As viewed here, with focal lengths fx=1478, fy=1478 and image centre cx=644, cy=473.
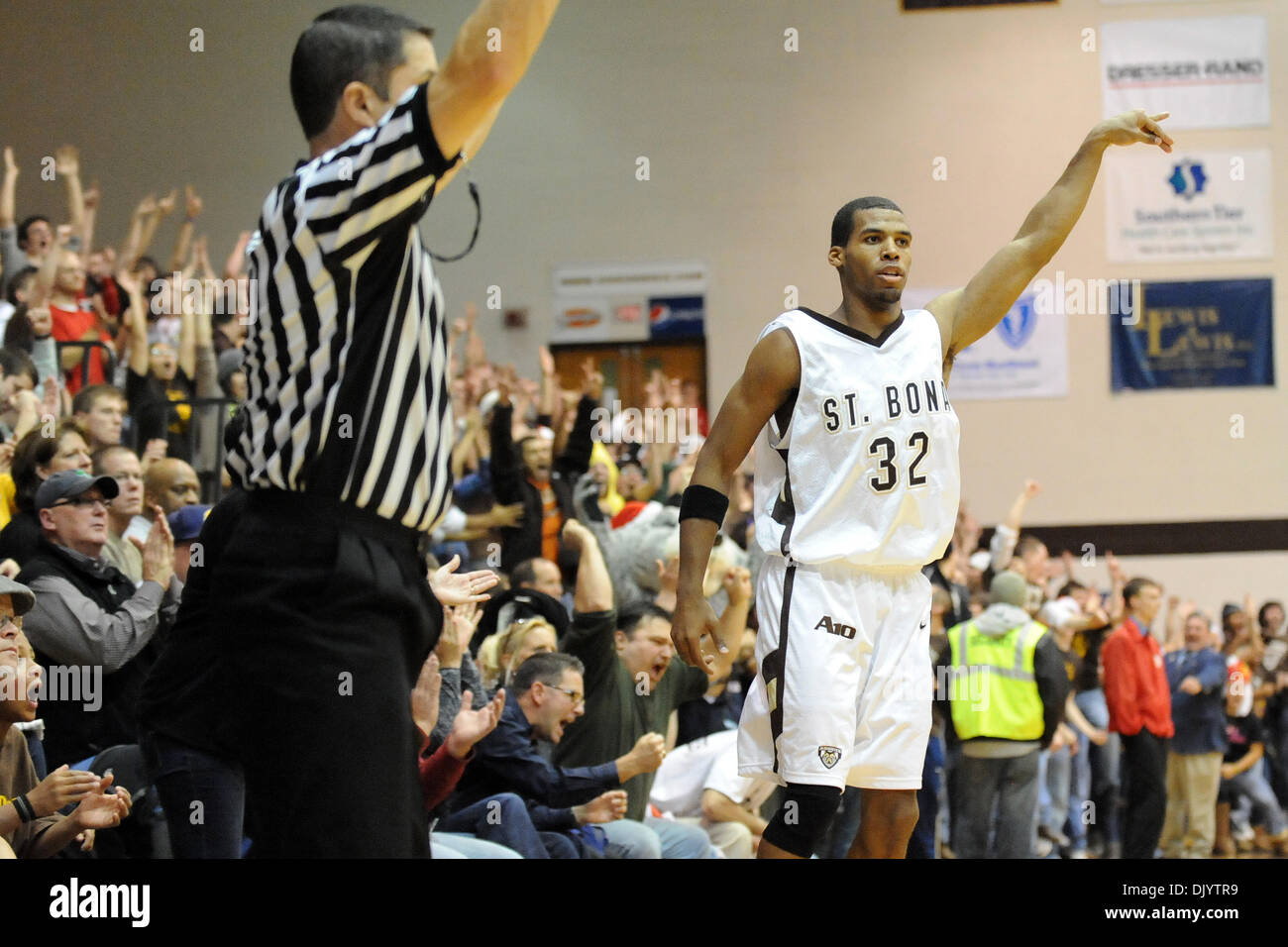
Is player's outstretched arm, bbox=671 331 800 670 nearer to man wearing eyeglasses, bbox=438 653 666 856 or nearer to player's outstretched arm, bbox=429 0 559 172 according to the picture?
man wearing eyeglasses, bbox=438 653 666 856

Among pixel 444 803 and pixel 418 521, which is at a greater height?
pixel 418 521

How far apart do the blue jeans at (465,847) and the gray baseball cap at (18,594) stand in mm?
1385

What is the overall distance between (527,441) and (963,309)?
13.9ft

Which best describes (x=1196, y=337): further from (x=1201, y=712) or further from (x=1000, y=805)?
(x=1000, y=805)

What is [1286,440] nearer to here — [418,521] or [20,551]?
[20,551]

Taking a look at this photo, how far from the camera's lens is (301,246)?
7.86 feet

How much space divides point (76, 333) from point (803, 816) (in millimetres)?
5941

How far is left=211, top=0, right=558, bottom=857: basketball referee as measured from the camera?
7.68 feet

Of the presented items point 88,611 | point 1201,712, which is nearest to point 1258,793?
point 1201,712

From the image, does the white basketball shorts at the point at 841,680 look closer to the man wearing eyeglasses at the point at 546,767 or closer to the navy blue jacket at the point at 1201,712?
the man wearing eyeglasses at the point at 546,767

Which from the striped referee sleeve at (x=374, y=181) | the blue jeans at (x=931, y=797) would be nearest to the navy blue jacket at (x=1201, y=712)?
the blue jeans at (x=931, y=797)

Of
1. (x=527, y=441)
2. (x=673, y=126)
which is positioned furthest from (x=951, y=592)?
(x=673, y=126)

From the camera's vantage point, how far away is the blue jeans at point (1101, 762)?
9.80m

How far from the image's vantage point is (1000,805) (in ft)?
26.7
